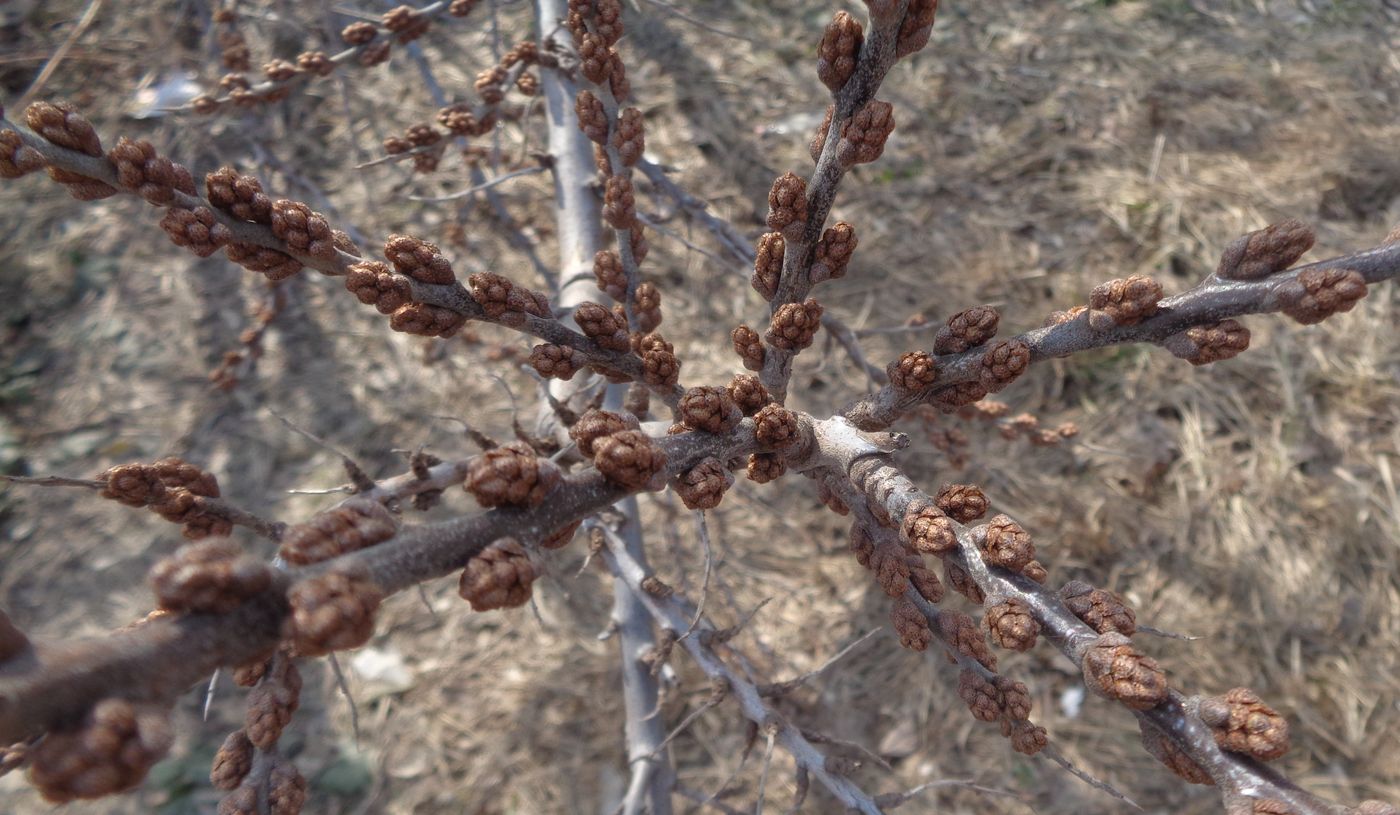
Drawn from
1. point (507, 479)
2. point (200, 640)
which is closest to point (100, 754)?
point (200, 640)

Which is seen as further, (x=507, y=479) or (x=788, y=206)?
(x=788, y=206)

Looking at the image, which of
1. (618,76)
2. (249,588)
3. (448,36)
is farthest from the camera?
(448,36)

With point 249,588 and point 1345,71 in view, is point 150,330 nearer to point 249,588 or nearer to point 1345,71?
point 249,588

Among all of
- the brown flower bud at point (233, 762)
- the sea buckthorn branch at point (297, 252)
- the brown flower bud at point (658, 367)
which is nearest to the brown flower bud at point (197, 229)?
the sea buckthorn branch at point (297, 252)

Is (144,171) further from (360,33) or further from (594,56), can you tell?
(360,33)

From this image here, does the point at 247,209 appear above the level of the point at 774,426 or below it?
above

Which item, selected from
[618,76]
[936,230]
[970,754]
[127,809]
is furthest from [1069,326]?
[127,809]

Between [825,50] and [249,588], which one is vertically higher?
[825,50]
